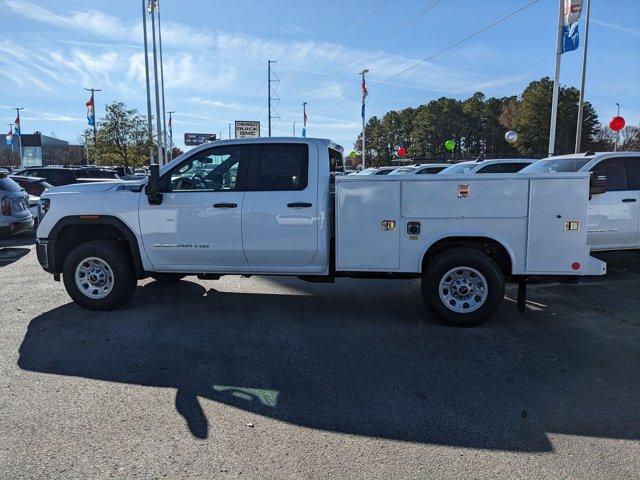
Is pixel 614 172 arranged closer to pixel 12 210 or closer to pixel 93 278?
pixel 93 278

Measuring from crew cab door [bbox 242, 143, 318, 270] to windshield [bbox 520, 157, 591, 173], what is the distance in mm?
5232

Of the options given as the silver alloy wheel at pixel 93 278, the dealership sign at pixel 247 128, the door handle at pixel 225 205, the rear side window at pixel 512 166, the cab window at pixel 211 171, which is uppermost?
the dealership sign at pixel 247 128

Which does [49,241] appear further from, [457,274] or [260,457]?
[457,274]

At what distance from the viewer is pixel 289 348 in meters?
5.20

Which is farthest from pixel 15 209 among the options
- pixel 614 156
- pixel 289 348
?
pixel 614 156

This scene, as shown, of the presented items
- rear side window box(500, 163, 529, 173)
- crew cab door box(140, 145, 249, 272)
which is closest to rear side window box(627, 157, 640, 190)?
rear side window box(500, 163, 529, 173)

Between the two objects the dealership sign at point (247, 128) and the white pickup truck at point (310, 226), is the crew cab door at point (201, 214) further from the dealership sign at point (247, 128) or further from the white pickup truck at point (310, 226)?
the dealership sign at point (247, 128)

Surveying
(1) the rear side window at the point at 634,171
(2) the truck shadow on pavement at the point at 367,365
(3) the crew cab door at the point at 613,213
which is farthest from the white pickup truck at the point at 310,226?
(1) the rear side window at the point at 634,171

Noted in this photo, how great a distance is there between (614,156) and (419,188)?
505cm

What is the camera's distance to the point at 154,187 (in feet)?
19.7

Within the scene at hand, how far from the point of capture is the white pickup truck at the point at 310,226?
18.2 feet

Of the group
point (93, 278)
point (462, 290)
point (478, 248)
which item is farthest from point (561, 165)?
point (93, 278)

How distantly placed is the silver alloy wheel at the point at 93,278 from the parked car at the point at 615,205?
23.8ft

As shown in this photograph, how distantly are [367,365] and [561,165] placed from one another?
20.8 feet
